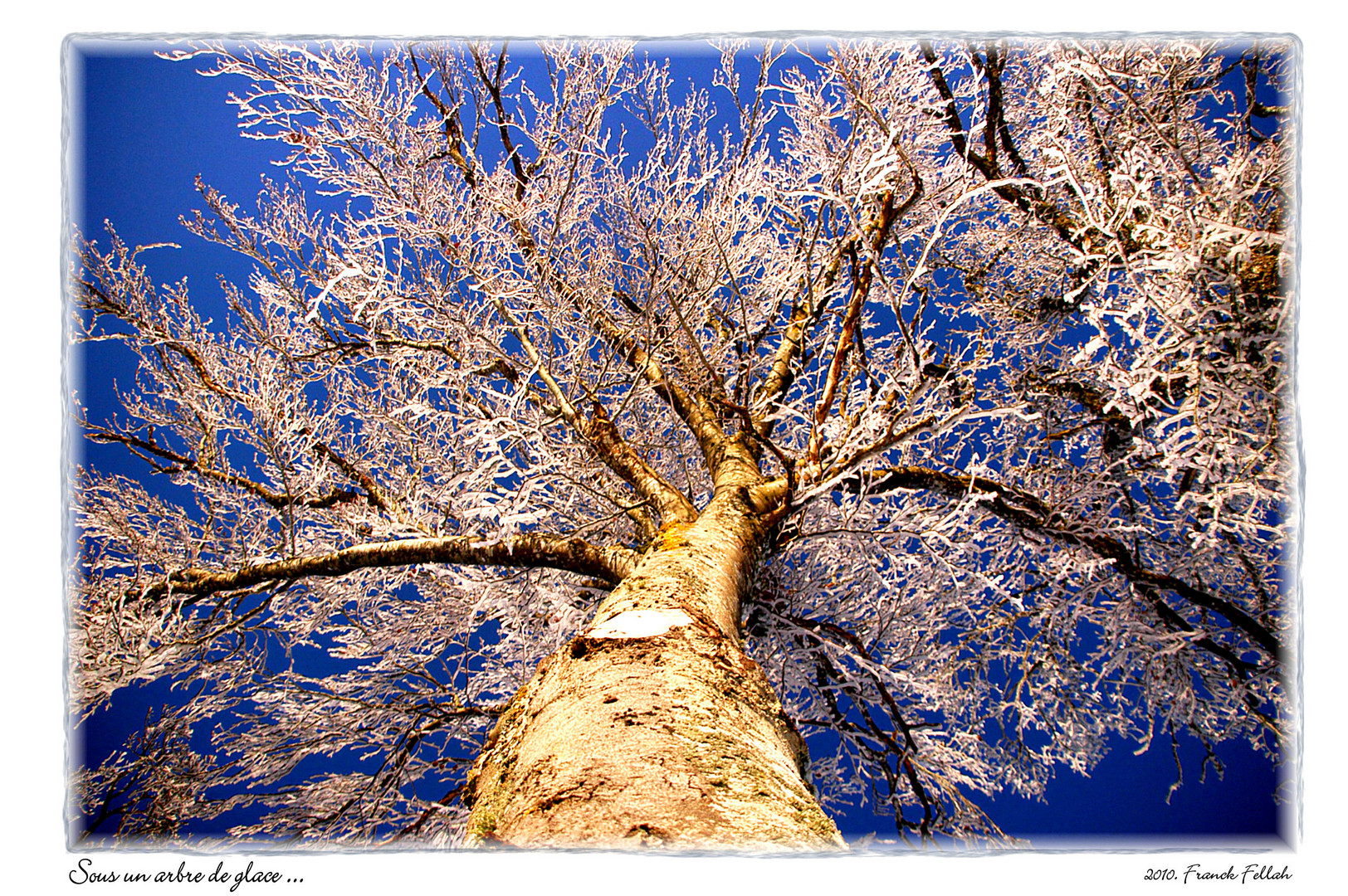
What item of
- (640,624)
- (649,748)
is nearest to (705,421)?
(640,624)

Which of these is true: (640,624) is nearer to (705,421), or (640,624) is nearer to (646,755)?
(646,755)

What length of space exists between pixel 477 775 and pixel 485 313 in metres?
1.62

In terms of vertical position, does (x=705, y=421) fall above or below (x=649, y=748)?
above

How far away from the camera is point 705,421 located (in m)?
2.79

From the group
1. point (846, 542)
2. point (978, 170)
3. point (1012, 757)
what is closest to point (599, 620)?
point (846, 542)

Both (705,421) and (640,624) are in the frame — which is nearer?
(640,624)

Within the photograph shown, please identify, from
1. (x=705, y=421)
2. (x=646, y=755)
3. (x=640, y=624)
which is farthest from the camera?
(x=705, y=421)

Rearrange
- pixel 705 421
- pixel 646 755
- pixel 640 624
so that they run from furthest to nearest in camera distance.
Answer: pixel 705 421 → pixel 640 624 → pixel 646 755

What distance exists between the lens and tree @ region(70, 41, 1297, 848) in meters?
1.80

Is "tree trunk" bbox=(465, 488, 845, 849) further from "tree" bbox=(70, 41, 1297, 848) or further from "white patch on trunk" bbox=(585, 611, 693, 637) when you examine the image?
"tree" bbox=(70, 41, 1297, 848)

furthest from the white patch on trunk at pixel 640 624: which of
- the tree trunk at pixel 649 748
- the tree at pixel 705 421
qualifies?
the tree at pixel 705 421

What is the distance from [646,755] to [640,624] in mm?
376

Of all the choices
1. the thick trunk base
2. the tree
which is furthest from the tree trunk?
the tree

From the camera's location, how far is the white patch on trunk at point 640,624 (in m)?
1.17
